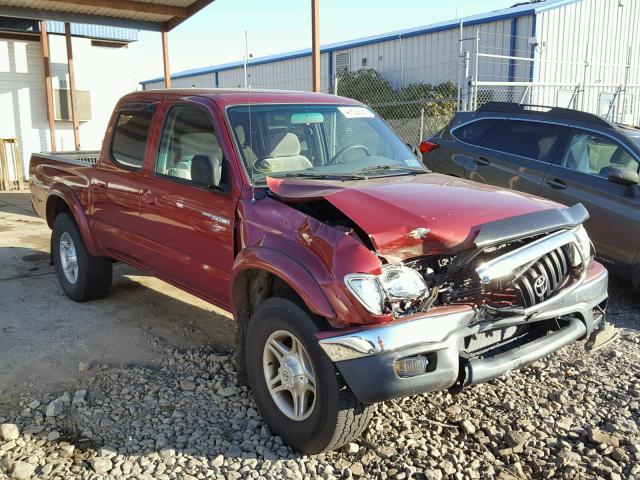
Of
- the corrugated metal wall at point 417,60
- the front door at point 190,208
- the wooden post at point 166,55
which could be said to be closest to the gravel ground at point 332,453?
the front door at point 190,208

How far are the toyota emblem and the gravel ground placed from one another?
0.89 meters

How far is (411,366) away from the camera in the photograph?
2881 mm

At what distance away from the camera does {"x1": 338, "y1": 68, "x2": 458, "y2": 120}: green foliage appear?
1892cm

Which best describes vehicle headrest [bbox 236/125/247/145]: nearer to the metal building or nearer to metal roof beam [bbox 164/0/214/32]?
metal roof beam [bbox 164/0/214/32]

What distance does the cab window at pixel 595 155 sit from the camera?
608cm

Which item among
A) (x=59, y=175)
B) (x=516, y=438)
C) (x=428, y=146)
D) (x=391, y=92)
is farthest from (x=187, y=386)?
(x=391, y=92)

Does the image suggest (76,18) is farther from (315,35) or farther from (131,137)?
(131,137)

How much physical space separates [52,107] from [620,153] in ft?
43.6

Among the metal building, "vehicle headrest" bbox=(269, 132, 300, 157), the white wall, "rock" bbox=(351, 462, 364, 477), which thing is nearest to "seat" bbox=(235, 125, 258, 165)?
"vehicle headrest" bbox=(269, 132, 300, 157)

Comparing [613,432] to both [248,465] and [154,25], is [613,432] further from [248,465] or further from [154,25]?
[154,25]

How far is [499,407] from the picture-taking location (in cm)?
384

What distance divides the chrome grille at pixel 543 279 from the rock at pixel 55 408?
2859 millimetres

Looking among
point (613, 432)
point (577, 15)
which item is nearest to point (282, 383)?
point (613, 432)

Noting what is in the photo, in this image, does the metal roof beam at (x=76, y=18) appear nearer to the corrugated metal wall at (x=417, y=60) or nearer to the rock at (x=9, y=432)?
the corrugated metal wall at (x=417, y=60)
